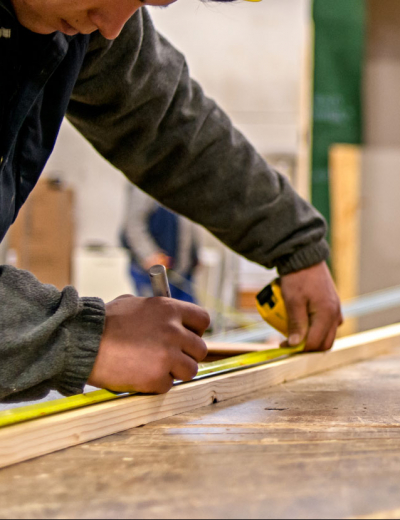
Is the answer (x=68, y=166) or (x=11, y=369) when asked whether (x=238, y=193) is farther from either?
(x=68, y=166)

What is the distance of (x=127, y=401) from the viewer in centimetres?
79

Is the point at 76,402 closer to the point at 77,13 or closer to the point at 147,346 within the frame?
the point at 147,346

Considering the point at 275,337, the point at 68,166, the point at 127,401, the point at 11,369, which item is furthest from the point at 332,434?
the point at 68,166

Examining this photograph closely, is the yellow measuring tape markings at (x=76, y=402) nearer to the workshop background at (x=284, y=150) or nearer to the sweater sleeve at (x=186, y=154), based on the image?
the sweater sleeve at (x=186, y=154)

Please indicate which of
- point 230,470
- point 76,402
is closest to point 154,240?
point 76,402

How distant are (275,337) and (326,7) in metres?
1.70

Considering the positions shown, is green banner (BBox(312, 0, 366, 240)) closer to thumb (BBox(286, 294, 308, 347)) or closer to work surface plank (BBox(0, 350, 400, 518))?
thumb (BBox(286, 294, 308, 347))

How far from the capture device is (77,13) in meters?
0.76

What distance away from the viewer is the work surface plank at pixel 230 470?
504mm

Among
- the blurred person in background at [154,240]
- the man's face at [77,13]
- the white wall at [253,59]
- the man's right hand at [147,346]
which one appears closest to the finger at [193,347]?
the man's right hand at [147,346]

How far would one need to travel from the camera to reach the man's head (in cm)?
75

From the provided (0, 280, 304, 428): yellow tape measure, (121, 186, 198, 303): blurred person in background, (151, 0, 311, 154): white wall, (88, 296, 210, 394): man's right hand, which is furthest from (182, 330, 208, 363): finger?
(151, 0, 311, 154): white wall

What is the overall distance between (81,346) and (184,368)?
165 millimetres

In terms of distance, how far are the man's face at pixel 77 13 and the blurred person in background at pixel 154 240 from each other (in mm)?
3084
